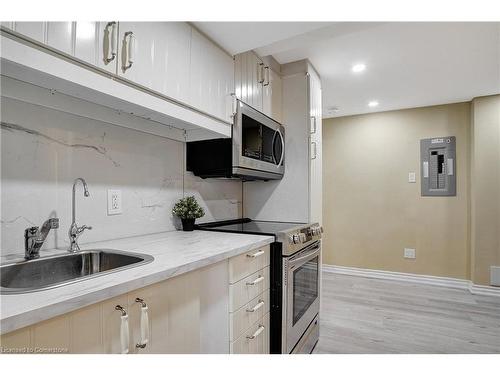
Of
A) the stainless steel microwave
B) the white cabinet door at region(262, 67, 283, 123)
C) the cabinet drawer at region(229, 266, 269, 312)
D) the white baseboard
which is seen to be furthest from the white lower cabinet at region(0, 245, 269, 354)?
the white baseboard

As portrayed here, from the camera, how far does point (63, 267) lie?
3.70ft

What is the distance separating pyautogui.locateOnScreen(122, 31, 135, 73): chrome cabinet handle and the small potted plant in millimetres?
916

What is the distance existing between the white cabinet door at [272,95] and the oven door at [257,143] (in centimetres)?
11

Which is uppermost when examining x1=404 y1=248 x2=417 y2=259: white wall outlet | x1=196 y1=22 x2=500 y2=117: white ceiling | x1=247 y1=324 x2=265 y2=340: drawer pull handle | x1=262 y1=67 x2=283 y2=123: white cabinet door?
x1=196 y1=22 x2=500 y2=117: white ceiling

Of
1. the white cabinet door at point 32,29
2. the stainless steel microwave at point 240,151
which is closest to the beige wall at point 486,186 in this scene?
the stainless steel microwave at point 240,151

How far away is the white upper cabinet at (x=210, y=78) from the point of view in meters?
1.49

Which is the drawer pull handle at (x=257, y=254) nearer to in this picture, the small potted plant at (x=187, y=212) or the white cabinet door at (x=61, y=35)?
the small potted plant at (x=187, y=212)

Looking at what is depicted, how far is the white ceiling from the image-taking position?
64.5 inches

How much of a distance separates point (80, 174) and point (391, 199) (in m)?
3.57

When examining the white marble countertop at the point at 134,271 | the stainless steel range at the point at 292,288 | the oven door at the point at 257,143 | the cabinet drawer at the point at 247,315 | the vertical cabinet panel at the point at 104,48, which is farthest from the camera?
the oven door at the point at 257,143

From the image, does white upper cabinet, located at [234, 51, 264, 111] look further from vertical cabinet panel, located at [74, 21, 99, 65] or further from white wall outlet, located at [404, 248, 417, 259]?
white wall outlet, located at [404, 248, 417, 259]

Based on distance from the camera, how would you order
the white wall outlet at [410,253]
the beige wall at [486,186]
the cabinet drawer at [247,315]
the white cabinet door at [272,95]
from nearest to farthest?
1. the cabinet drawer at [247,315]
2. the white cabinet door at [272,95]
3. the beige wall at [486,186]
4. the white wall outlet at [410,253]

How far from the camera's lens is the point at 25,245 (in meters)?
1.06

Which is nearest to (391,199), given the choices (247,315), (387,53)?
(387,53)
